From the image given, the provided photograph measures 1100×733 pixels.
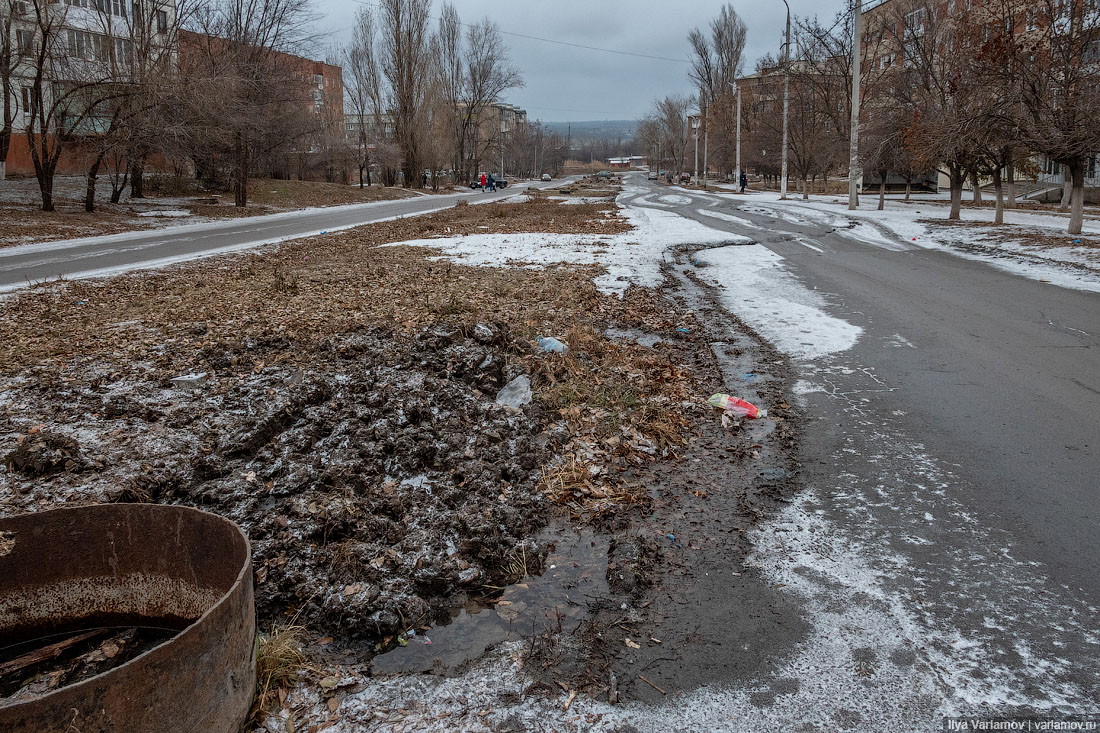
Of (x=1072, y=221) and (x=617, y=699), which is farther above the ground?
(x=1072, y=221)

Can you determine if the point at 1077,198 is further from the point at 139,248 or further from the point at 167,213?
the point at 167,213

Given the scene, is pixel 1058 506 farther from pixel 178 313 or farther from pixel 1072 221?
pixel 1072 221

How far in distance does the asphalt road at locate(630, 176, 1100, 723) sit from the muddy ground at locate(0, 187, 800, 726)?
0.37 metres

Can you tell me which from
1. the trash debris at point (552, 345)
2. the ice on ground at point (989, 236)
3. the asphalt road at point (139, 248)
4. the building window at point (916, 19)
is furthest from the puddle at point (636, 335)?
the building window at point (916, 19)

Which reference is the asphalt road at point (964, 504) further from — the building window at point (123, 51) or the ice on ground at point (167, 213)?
the building window at point (123, 51)

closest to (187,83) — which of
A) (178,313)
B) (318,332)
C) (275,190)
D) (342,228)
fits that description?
(342,228)

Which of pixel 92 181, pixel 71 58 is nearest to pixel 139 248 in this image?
pixel 92 181

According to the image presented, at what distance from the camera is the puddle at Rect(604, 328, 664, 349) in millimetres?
8306

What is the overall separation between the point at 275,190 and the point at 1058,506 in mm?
43118

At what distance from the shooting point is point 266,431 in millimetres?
5164

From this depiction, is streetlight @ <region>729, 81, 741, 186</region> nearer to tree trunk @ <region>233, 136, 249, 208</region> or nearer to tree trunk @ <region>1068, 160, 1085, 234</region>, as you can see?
tree trunk @ <region>233, 136, 249, 208</region>

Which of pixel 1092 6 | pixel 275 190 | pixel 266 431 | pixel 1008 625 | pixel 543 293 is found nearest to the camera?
pixel 1008 625

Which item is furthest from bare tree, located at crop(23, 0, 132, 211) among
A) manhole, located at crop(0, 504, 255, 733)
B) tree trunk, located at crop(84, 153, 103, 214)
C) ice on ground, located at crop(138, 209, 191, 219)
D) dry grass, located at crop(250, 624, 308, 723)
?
dry grass, located at crop(250, 624, 308, 723)

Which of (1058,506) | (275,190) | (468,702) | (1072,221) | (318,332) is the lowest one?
(468,702)
